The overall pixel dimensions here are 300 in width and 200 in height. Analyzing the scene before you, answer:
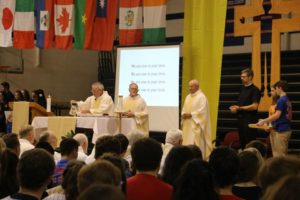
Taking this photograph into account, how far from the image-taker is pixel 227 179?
9.62 feet

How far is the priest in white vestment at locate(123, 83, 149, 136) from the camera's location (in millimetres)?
10031

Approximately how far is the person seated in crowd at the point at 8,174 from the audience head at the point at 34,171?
2.03 feet

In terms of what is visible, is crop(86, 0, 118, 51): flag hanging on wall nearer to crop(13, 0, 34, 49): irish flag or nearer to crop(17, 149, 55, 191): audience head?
crop(13, 0, 34, 49): irish flag

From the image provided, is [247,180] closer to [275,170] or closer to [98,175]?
[275,170]

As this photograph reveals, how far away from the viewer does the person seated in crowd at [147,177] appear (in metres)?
3.03

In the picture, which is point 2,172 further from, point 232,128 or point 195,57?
point 232,128

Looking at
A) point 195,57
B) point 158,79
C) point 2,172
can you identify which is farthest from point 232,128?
point 2,172

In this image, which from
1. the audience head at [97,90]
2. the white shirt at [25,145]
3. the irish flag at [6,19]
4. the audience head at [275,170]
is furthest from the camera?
the irish flag at [6,19]

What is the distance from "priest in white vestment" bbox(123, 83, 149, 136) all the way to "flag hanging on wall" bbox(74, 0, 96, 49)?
1876 mm

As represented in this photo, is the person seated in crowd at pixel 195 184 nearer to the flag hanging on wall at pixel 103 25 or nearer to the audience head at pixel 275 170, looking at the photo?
the audience head at pixel 275 170

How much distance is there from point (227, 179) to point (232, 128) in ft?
31.9

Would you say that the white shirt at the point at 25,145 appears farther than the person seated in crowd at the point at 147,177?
Yes

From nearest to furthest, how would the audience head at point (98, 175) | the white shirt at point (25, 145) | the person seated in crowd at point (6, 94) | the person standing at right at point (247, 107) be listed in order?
1. the audience head at point (98, 175)
2. the white shirt at point (25, 145)
3. the person standing at right at point (247, 107)
4. the person seated in crowd at point (6, 94)

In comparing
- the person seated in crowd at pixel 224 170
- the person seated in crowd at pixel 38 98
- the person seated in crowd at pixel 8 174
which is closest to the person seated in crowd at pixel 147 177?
the person seated in crowd at pixel 224 170
